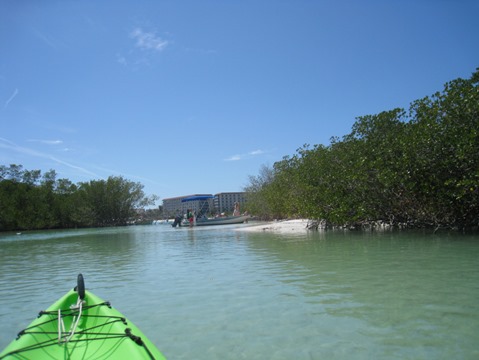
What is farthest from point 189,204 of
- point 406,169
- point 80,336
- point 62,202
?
point 80,336

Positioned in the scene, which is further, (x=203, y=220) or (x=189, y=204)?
(x=189, y=204)

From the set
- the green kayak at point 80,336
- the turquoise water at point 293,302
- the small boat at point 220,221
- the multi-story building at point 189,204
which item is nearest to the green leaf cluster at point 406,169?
the turquoise water at point 293,302

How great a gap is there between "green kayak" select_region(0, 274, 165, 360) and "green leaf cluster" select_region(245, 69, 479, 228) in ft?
42.1

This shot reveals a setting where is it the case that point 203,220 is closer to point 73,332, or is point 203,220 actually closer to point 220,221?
point 220,221

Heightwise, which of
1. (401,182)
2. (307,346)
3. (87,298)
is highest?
(401,182)

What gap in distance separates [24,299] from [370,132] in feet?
56.8

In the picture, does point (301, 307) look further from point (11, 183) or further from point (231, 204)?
point (231, 204)

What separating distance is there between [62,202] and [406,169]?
201 feet

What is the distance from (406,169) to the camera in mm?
15180

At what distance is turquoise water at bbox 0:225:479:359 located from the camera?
428 cm

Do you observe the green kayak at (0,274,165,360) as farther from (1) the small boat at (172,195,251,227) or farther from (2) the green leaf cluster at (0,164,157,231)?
(2) the green leaf cluster at (0,164,157,231)

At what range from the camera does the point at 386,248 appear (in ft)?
40.9

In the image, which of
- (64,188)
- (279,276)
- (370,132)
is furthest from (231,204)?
(279,276)

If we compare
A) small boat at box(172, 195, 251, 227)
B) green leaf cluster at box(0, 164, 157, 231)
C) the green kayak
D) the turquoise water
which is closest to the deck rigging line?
the green kayak
